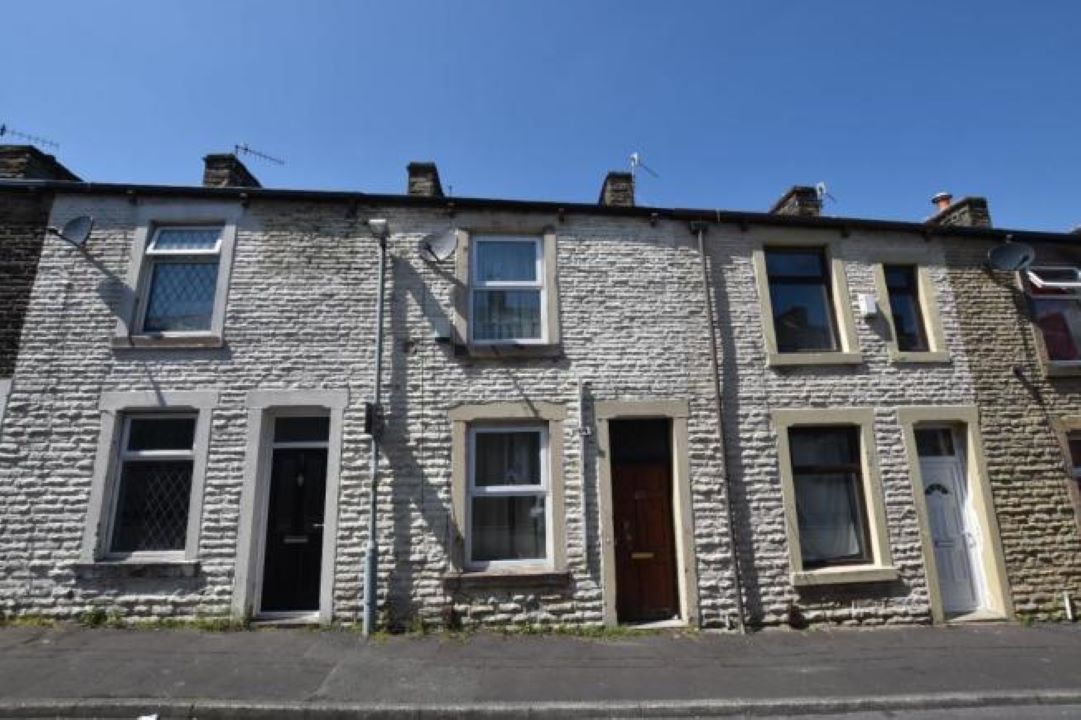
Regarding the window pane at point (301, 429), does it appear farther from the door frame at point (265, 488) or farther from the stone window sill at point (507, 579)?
the stone window sill at point (507, 579)

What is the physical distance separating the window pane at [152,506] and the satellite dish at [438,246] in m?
4.21

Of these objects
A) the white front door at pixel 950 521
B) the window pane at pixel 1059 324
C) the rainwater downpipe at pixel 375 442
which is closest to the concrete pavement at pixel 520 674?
the rainwater downpipe at pixel 375 442

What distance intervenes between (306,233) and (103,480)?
13.4ft

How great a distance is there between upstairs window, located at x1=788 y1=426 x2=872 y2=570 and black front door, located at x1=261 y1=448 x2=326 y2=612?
649 centimetres

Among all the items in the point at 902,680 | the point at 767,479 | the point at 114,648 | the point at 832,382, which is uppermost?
the point at 832,382

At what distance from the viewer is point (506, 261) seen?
841cm

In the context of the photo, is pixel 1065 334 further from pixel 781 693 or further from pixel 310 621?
pixel 310 621

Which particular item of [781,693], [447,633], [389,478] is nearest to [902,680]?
[781,693]

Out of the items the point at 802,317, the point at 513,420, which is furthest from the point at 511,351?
the point at 802,317

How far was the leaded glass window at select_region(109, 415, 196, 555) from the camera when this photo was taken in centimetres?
710

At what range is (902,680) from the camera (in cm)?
549

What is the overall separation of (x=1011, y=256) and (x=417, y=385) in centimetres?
928

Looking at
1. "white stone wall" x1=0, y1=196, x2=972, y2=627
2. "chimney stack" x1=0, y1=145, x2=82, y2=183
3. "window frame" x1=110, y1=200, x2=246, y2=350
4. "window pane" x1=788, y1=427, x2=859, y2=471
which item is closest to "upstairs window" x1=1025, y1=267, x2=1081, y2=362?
"white stone wall" x1=0, y1=196, x2=972, y2=627

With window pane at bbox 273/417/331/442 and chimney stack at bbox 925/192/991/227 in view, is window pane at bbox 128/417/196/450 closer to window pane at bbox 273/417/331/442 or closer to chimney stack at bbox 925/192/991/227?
window pane at bbox 273/417/331/442
